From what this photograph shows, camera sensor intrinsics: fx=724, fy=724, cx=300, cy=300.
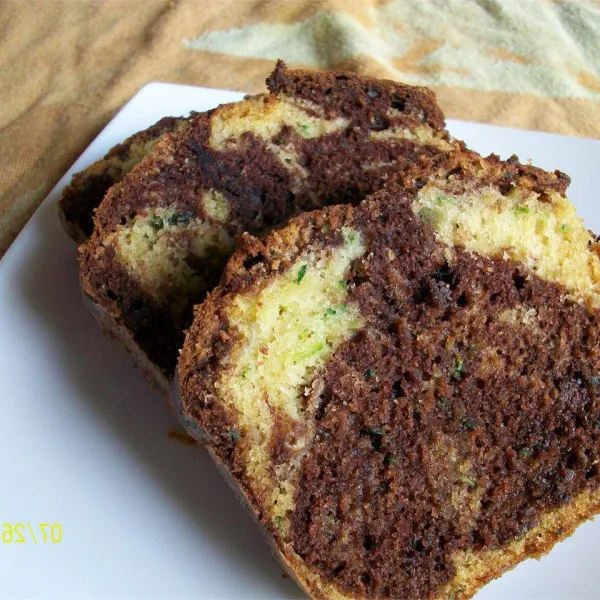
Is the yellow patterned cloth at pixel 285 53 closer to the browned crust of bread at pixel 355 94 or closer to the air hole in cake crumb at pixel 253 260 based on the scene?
the browned crust of bread at pixel 355 94

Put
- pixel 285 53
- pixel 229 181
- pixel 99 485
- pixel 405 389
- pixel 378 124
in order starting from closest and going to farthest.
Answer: pixel 405 389 < pixel 99 485 < pixel 229 181 < pixel 378 124 < pixel 285 53

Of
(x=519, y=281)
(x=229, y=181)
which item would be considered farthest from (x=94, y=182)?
(x=519, y=281)

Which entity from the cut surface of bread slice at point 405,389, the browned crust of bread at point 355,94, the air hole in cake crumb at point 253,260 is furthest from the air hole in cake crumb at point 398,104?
the air hole in cake crumb at point 253,260

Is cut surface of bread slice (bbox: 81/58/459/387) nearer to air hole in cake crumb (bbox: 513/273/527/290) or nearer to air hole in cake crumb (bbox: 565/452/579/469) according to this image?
air hole in cake crumb (bbox: 513/273/527/290)

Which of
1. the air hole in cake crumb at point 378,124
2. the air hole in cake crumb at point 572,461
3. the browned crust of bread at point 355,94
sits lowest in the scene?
the air hole in cake crumb at point 572,461

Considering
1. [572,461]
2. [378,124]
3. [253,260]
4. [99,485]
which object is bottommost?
[572,461]

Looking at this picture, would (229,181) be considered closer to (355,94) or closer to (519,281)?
(355,94)
